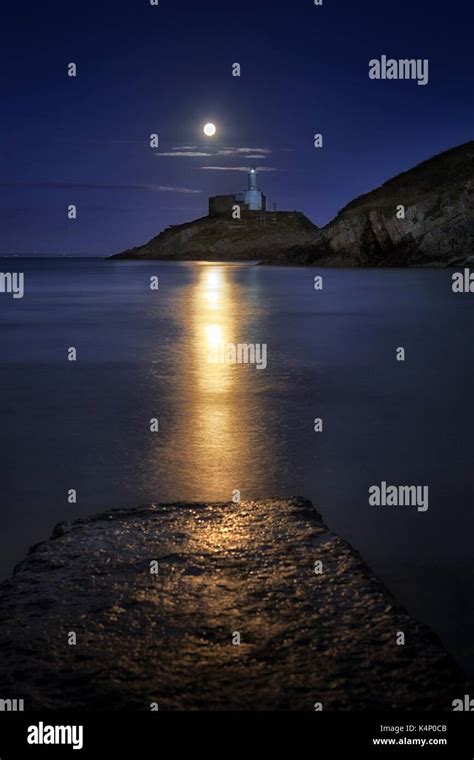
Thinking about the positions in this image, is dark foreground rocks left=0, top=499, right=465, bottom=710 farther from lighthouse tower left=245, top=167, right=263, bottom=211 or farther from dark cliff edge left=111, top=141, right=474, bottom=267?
lighthouse tower left=245, top=167, right=263, bottom=211

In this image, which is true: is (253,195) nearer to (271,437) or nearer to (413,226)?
(413,226)

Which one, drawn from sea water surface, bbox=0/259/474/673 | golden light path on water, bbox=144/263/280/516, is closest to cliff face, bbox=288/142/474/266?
sea water surface, bbox=0/259/474/673

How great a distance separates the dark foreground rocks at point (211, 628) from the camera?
3.46 metres

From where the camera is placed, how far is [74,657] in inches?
147

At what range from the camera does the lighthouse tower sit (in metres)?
188

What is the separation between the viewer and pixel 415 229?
89.1 meters

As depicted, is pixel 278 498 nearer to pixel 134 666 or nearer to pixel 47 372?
pixel 134 666

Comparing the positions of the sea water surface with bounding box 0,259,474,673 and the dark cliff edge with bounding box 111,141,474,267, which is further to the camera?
the dark cliff edge with bounding box 111,141,474,267

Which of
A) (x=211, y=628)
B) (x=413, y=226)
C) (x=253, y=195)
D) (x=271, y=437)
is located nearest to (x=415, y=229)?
(x=413, y=226)

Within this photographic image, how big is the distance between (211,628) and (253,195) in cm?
19472

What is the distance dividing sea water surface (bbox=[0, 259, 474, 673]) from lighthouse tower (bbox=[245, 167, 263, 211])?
17414cm

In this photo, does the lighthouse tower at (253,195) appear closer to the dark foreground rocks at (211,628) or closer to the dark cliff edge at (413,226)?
the dark cliff edge at (413,226)

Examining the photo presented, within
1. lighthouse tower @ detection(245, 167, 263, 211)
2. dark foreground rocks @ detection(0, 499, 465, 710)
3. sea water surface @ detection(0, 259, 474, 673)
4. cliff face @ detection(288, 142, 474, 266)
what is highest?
lighthouse tower @ detection(245, 167, 263, 211)

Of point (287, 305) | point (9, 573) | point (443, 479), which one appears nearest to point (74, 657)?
point (9, 573)
